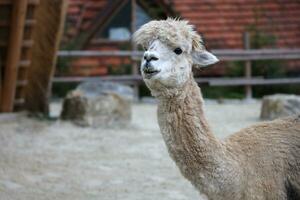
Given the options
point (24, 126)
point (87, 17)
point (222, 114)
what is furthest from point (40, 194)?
point (87, 17)

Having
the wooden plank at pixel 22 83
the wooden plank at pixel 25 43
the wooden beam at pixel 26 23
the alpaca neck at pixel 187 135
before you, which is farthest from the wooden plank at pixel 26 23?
the alpaca neck at pixel 187 135

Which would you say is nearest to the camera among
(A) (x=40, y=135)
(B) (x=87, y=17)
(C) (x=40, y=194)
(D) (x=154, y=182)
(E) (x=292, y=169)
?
(E) (x=292, y=169)

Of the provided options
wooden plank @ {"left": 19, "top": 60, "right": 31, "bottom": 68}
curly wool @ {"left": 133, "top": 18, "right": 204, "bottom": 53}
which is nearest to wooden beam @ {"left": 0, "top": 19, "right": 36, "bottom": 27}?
wooden plank @ {"left": 19, "top": 60, "right": 31, "bottom": 68}

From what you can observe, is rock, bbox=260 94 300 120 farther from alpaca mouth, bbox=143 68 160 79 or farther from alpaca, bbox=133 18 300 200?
alpaca mouth, bbox=143 68 160 79

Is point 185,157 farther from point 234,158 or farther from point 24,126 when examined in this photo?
point 24,126

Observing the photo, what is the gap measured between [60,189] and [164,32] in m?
3.74

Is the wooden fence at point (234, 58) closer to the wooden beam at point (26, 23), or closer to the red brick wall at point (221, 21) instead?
the red brick wall at point (221, 21)

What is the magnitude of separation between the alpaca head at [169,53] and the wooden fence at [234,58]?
43.0 ft

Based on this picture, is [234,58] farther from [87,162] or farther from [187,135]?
[187,135]

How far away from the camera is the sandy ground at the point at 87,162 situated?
25.7 feet

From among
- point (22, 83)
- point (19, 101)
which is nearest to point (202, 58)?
point (22, 83)

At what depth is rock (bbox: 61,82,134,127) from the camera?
12336 millimetres

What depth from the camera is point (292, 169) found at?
195 inches

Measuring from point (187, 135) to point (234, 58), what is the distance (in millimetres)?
14388
